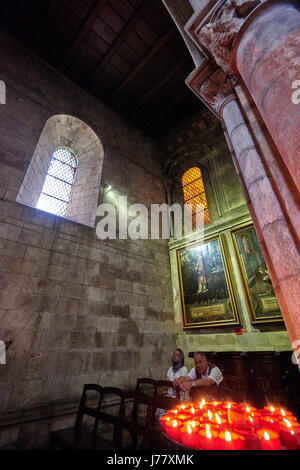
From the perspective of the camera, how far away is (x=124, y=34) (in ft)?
20.2

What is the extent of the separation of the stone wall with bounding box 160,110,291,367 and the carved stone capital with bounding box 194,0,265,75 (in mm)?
3878

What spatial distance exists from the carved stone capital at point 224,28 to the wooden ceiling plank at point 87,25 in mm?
5019

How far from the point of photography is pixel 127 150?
736 centimetres

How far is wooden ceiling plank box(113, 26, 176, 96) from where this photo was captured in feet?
20.3

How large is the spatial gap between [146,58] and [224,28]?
5.88 m

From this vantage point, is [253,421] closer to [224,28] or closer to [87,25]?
[224,28]

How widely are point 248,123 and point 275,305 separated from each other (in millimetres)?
3744

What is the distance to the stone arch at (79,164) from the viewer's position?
16.1ft

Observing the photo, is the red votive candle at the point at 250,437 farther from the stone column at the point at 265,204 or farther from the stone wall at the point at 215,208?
the stone wall at the point at 215,208

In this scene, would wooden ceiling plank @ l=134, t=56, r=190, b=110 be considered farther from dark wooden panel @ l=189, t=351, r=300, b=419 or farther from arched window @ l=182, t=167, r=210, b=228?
dark wooden panel @ l=189, t=351, r=300, b=419

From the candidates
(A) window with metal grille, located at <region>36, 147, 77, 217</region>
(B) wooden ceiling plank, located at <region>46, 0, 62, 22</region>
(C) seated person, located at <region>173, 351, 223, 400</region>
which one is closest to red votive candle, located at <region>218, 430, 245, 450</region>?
(C) seated person, located at <region>173, 351, 223, 400</region>

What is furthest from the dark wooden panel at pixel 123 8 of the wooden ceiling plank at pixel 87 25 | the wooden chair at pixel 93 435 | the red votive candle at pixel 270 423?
the red votive candle at pixel 270 423

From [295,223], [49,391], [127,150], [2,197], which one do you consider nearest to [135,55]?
[127,150]
